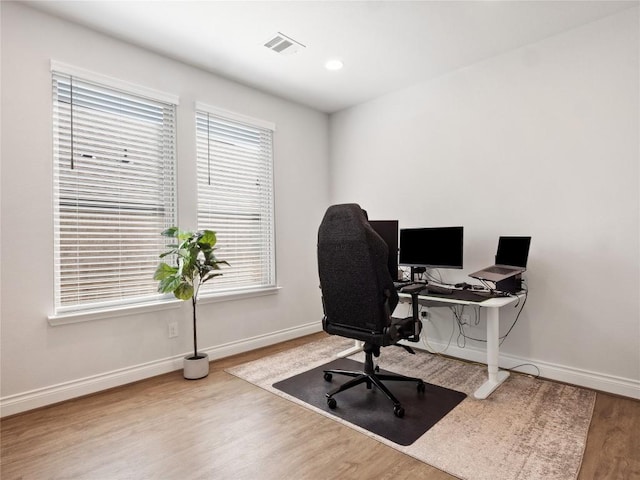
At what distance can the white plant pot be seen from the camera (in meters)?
2.98

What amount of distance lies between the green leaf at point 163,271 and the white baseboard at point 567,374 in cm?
267

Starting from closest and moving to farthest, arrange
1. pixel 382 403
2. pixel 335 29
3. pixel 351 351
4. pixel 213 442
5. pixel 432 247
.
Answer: pixel 213 442 < pixel 382 403 < pixel 335 29 < pixel 432 247 < pixel 351 351

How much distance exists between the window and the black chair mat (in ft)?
4.28

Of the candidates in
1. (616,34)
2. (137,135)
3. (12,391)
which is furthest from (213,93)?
(616,34)

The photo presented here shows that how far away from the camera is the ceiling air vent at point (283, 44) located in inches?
115

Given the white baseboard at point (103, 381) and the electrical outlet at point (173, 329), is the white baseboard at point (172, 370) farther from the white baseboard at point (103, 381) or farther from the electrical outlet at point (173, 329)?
A: the electrical outlet at point (173, 329)

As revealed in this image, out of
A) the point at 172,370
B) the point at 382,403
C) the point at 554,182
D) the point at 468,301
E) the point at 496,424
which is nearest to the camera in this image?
the point at 496,424

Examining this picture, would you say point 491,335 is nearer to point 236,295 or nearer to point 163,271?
point 236,295

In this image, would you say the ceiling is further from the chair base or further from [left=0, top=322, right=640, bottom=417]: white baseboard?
[left=0, top=322, right=640, bottom=417]: white baseboard

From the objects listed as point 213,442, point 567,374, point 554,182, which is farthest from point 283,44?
point 567,374

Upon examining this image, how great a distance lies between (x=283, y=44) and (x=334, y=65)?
586mm

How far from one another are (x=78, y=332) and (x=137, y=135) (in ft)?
5.28

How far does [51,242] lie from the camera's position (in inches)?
101

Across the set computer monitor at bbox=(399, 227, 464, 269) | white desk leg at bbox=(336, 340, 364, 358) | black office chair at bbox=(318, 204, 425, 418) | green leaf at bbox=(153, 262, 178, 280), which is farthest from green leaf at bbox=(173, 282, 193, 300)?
computer monitor at bbox=(399, 227, 464, 269)
